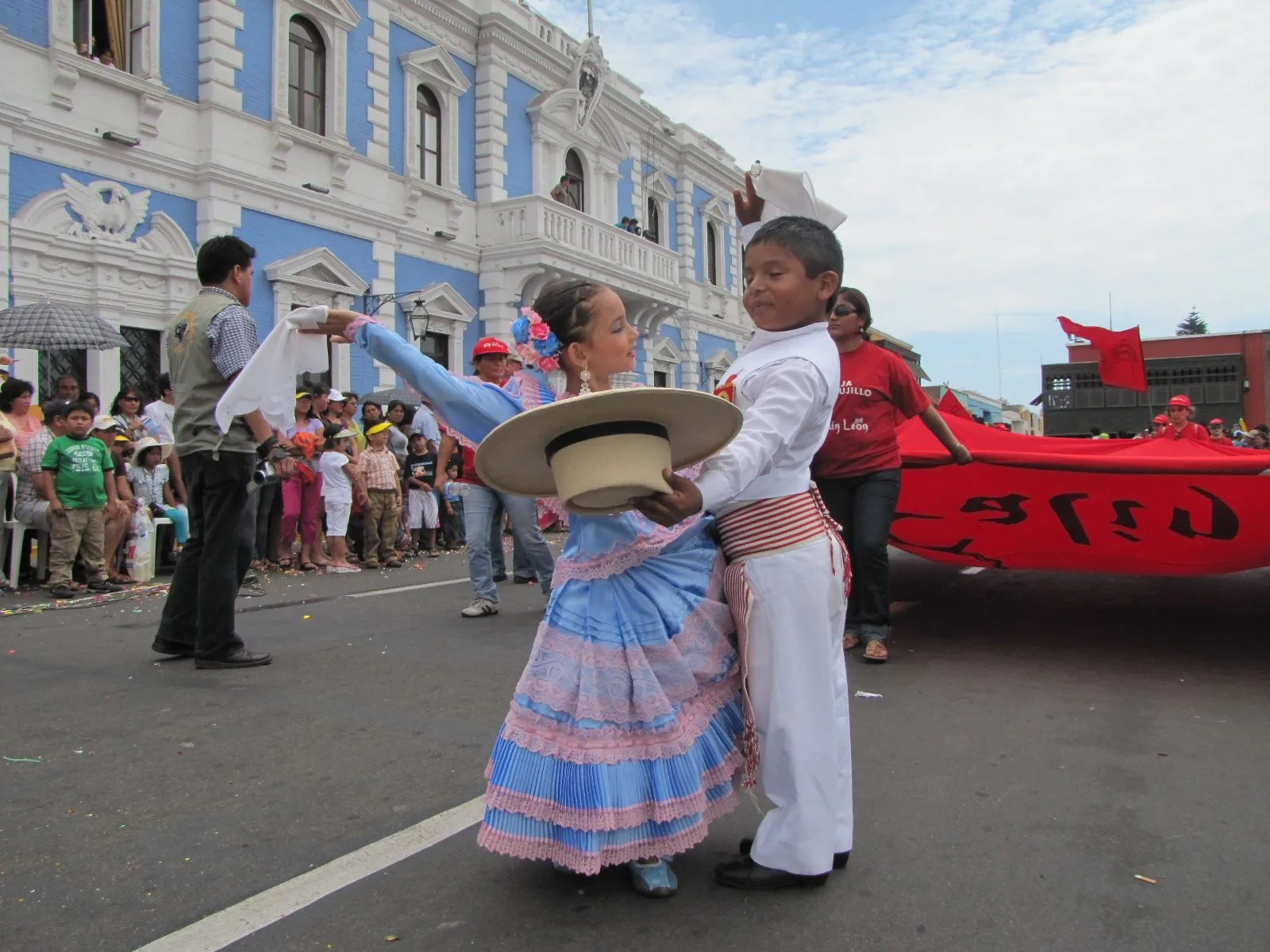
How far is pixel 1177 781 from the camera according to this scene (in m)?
→ 3.07

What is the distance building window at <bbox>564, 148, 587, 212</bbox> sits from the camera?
75.0 ft

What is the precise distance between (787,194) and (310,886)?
2.28 metres

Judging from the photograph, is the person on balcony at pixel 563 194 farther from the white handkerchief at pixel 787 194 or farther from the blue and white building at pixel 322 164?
the white handkerchief at pixel 787 194

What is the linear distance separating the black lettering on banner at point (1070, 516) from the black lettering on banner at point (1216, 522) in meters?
0.42

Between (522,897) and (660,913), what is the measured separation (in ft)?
1.06

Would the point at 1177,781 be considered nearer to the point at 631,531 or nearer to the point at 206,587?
the point at 631,531

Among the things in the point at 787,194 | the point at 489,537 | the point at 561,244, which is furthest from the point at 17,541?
the point at 561,244

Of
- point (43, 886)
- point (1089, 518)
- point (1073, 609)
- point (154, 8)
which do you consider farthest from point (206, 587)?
point (154, 8)

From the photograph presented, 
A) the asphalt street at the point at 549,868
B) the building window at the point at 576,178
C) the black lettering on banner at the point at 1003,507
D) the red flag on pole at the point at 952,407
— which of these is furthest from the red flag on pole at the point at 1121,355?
the building window at the point at 576,178

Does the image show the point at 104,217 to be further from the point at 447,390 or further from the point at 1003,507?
the point at 447,390

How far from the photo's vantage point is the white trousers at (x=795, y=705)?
88.5 inches

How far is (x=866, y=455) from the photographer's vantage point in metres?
4.73

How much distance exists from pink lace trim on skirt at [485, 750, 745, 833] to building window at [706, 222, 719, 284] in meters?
28.4

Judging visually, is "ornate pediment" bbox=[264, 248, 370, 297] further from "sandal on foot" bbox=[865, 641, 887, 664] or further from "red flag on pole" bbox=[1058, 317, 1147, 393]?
"sandal on foot" bbox=[865, 641, 887, 664]
